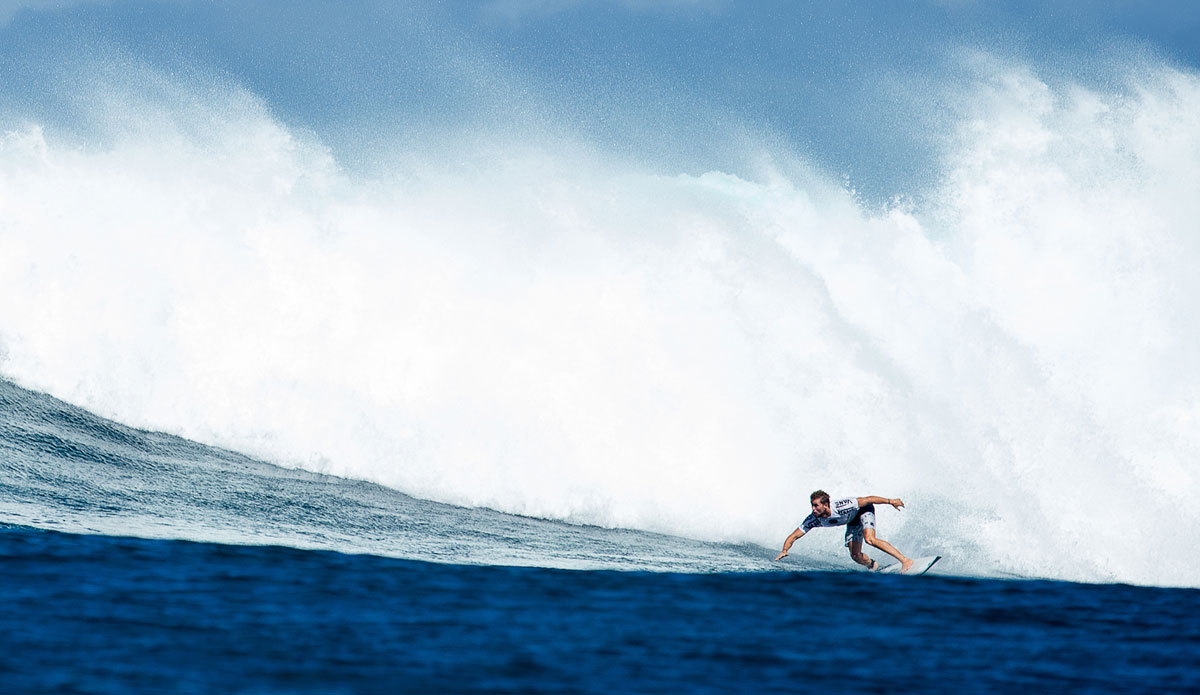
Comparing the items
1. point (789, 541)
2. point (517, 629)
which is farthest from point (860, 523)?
point (517, 629)

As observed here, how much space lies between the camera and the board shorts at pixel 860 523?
1199cm

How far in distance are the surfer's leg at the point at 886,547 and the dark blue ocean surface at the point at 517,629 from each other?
5.10 ft

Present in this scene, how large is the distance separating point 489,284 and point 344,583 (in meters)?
11.5

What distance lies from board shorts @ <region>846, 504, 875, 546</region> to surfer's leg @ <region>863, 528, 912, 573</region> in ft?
0.23

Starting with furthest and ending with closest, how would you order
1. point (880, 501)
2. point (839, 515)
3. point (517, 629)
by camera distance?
point (839, 515) → point (880, 501) → point (517, 629)

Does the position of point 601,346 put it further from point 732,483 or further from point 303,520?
point 303,520

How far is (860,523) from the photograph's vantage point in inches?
475

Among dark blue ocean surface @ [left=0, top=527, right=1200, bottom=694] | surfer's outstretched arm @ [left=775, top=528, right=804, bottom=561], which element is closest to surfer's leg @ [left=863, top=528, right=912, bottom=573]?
surfer's outstretched arm @ [left=775, top=528, right=804, bottom=561]

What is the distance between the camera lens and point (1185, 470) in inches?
594

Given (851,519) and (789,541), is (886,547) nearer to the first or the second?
(851,519)

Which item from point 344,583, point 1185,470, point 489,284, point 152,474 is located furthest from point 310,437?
point 1185,470

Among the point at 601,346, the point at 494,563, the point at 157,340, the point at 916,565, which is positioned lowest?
the point at 494,563

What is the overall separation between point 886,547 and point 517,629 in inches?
234

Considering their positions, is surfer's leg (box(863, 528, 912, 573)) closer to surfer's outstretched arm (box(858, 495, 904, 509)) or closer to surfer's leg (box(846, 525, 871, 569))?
surfer's leg (box(846, 525, 871, 569))
